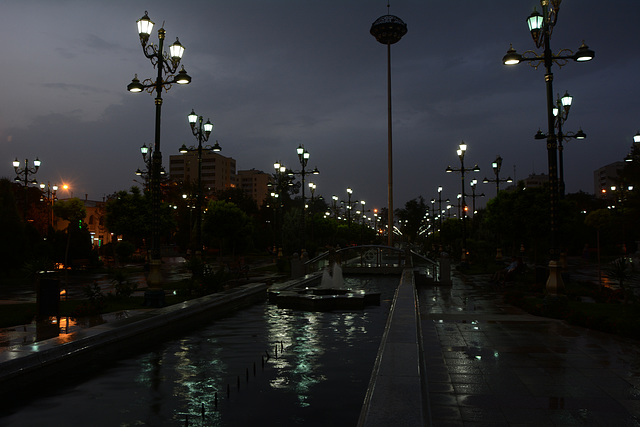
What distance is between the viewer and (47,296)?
10.0 m

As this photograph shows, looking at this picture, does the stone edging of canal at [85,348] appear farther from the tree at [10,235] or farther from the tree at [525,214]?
the tree at [525,214]

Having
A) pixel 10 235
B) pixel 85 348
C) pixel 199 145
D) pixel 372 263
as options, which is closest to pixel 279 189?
pixel 372 263

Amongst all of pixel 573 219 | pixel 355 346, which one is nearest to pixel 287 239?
pixel 573 219

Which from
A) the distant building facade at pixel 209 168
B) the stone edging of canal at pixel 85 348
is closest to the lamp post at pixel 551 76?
the stone edging of canal at pixel 85 348

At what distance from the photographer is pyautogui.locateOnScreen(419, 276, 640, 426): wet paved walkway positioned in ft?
15.4

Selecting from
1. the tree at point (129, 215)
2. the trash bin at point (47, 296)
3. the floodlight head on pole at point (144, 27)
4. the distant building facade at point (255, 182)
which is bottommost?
the trash bin at point (47, 296)

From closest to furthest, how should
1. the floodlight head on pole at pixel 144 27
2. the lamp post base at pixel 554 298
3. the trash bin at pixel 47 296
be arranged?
the trash bin at pixel 47 296, the lamp post base at pixel 554 298, the floodlight head on pole at pixel 144 27

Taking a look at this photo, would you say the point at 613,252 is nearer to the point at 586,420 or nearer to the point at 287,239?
the point at 287,239

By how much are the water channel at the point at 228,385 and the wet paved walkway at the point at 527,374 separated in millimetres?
1062

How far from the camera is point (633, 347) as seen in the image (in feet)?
25.4

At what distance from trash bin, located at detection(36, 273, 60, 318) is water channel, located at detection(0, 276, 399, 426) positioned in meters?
2.98

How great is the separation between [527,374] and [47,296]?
29.2 feet

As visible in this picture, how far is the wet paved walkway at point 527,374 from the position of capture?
468 cm

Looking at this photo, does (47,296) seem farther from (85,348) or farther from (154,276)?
(85,348)
